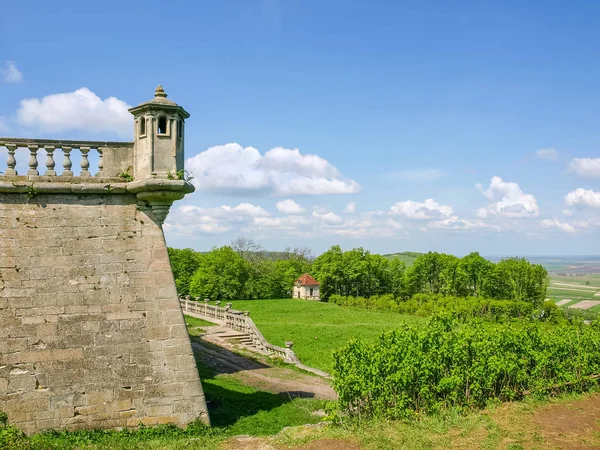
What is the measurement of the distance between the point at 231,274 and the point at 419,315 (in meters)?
23.0

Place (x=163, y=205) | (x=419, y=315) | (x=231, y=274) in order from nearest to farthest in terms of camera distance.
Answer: (x=163, y=205), (x=419, y=315), (x=231, y=274)

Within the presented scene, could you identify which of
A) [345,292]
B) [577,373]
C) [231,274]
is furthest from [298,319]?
[577,373]

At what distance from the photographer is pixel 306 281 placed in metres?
62.9

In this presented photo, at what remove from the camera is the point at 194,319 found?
34688 millimetres

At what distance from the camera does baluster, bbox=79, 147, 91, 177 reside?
10956 millimetres

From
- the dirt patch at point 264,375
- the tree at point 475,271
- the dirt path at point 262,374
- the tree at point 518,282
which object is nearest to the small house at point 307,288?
the tree at point 475,271

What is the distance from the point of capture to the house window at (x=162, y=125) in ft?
37.4

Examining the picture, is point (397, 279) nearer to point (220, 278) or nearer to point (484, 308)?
point (484, 308)

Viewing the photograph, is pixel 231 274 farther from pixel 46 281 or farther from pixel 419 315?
pixel 46 281

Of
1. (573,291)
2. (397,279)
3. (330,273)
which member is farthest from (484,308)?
(573,291)

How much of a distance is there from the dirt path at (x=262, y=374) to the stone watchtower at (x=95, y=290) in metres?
6.90

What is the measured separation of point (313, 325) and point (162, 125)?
28380mm

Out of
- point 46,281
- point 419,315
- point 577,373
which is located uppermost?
point 46,281

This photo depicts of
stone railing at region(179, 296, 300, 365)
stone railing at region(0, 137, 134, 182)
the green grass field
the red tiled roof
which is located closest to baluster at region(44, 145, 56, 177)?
stone railing at region(0, 137, 134, 182)
